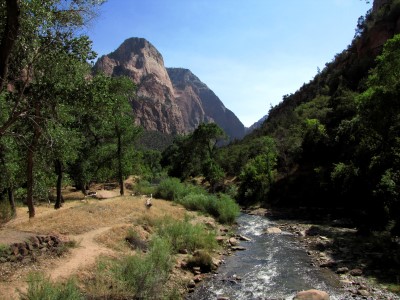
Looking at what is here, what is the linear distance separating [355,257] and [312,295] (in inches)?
272

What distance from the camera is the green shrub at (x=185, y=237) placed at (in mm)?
19188

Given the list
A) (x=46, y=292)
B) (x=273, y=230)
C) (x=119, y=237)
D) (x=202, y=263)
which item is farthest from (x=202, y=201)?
(x=46, y=292)

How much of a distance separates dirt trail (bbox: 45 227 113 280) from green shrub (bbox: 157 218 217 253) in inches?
136

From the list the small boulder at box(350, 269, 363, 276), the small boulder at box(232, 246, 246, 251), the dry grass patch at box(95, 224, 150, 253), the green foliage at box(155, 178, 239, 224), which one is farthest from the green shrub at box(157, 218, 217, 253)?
the green foliage at box(155, 178, 239, 224)

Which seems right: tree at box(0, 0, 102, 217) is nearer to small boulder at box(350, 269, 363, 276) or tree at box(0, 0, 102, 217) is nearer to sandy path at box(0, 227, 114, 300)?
sandy path at box(0, 227, 114, 300)

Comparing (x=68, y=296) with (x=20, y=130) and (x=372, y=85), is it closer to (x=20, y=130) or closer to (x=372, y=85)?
(x=20, y=130)

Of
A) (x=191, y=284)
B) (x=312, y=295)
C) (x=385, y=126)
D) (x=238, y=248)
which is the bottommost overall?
(x=238, y=248)

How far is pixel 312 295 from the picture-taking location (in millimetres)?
12766

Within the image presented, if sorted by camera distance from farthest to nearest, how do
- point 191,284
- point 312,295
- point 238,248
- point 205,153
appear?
point 205,153
point 238,248
point 191,284
point 312,295

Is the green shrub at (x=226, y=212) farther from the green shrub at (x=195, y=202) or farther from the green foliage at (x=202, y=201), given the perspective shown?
the green shrub at (x=195, y=202)

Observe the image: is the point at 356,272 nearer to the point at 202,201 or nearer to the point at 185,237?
the point at 185,237

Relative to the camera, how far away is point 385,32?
199 ft

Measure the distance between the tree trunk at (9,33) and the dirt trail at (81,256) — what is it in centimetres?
614

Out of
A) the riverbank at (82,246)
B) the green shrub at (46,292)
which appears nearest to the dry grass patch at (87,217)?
the riverbank at (82,246)
